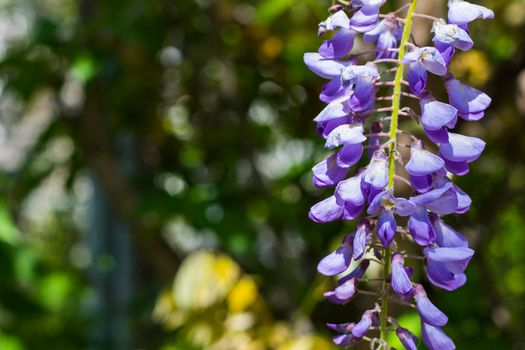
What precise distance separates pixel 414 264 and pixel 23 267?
108 centimetres

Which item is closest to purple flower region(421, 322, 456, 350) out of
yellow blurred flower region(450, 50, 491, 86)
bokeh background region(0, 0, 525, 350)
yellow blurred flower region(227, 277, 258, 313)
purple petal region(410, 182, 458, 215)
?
purple petal region(410, 182, 458, 215)

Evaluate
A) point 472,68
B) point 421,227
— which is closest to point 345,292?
point 421,227

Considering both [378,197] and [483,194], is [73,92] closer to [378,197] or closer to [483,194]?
[483,194]

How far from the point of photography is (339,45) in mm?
681

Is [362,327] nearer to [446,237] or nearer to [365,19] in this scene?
[446,237]

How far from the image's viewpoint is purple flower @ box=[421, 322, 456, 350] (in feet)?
2.10

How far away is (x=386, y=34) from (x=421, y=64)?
98 millimetres

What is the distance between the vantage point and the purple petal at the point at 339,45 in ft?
2.23

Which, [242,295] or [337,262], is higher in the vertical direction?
[337,262]

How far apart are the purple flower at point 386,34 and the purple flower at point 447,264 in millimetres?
188

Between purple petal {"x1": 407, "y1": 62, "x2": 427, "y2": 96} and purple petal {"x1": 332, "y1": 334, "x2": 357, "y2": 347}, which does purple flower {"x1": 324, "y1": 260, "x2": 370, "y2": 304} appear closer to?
purple petal {"x1": 332, "y1": 334, "x2": 357, "y2": 347}

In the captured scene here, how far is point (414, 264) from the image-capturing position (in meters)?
1.16

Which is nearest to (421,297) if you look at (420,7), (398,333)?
(398,333)

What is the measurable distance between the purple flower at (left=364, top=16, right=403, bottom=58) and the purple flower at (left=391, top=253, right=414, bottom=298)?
0.19 meters
